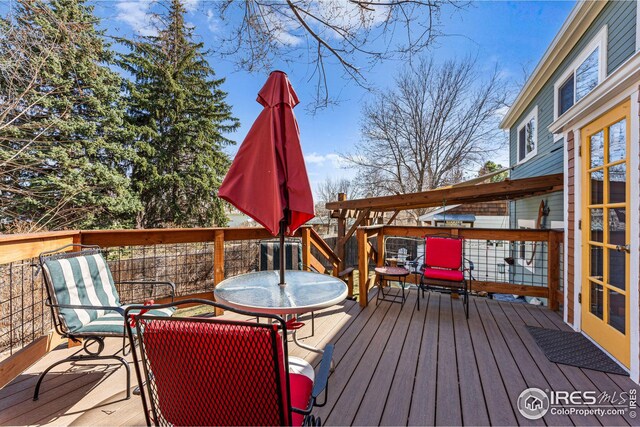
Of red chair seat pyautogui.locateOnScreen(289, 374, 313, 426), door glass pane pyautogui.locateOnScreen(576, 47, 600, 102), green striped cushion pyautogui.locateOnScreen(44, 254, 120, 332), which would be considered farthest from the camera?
door glass pane pyautogui.locateOnScreen(576, 47, 600, 102)

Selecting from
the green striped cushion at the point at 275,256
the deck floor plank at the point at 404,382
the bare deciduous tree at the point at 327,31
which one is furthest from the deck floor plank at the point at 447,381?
the bare deciduous tree at the point at 327,31

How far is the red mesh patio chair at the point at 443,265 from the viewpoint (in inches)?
140

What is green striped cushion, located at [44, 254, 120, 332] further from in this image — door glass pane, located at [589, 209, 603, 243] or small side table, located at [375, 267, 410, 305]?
door glass pane, located at [589, 209, 603, 243]

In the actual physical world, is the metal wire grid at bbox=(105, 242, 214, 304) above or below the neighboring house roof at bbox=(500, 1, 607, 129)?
below

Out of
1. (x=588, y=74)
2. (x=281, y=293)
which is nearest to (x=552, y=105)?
(x=588, y=74)

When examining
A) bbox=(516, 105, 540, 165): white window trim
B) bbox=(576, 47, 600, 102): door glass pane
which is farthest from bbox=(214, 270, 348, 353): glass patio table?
bbox=(516, 105, 540, 165): white window trim

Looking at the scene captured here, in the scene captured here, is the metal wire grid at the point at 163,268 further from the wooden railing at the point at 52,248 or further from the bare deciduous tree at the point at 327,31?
the bare deciduous tree at the point at 327,31

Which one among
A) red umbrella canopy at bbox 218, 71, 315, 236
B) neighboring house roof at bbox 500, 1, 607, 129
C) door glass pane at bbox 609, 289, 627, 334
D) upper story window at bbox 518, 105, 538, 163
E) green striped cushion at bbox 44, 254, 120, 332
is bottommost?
door glass pane at bbox 609, 289, 627, 334

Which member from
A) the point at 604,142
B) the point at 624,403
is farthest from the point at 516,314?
the point at 604,142

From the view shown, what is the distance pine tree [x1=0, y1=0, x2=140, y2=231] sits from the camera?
6.57 metres

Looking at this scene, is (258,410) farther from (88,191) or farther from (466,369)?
(88,191)

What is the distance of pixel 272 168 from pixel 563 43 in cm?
617

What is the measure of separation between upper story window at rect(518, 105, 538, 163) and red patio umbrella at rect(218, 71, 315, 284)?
670 centimetres

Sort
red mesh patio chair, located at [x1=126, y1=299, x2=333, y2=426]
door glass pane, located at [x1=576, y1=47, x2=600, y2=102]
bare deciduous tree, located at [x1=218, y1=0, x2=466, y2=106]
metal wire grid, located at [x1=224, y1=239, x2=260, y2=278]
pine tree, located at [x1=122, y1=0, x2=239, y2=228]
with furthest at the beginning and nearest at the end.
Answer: pine tree, located at [x1=122, y1=0, x2=239, y2=228]
metal wire grid, located at [x1=224, y1=239, x2=260, y2=278]
door glass pane, located at [x1=576, y1=47, x2=600, y2=102]
bare deciduous tree, located at [x1=218, y1=0, x2=466, y2=106]
red mesh patio chair, located at [x1=126, y1=299, x2=333, y2=426]
